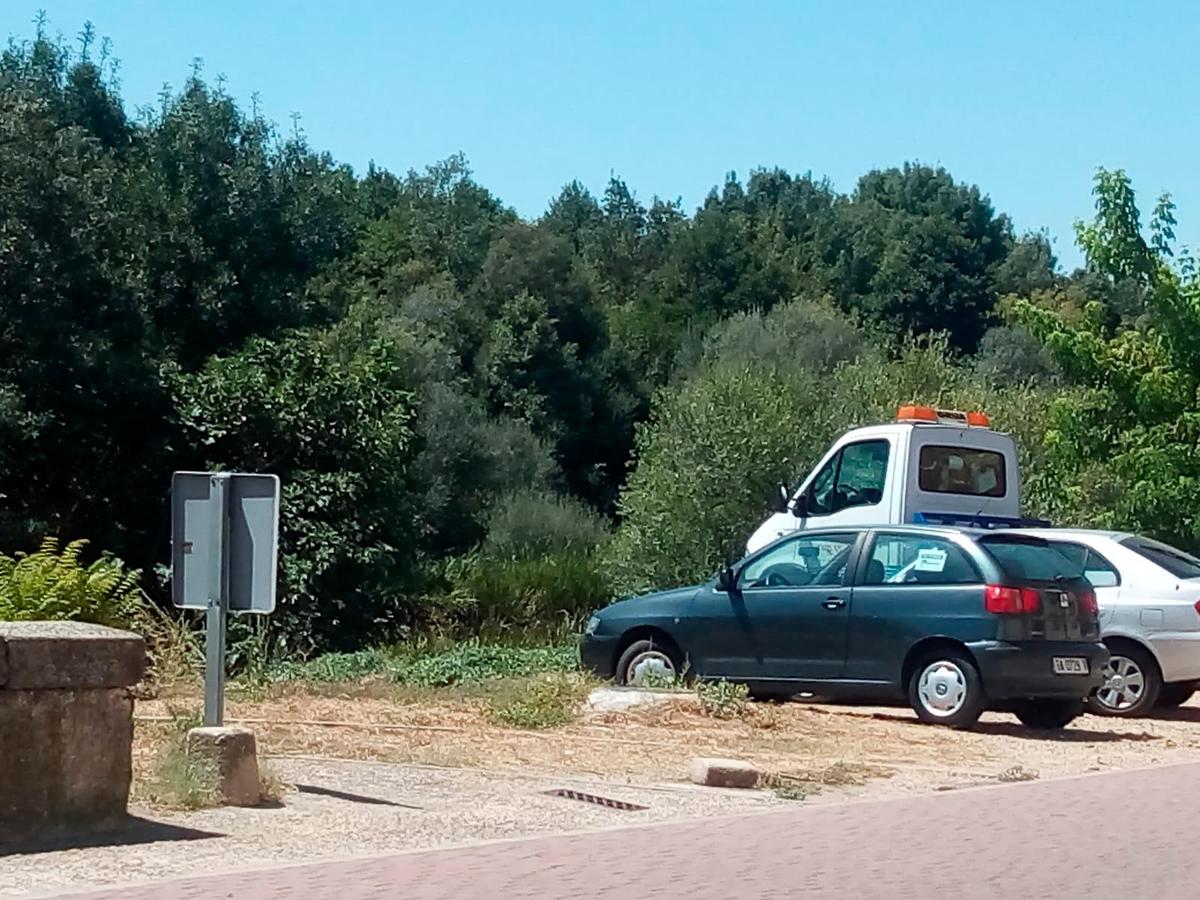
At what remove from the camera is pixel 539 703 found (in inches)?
581

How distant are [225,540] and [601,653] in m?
7.27

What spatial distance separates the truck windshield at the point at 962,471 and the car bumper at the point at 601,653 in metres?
3.99

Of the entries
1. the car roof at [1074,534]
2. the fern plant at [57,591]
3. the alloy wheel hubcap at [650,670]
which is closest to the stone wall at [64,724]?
the fern plant at [57,591]

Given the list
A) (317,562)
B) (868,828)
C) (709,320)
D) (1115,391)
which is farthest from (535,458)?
(868,828)

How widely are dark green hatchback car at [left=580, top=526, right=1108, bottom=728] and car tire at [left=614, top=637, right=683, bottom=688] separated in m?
0.01

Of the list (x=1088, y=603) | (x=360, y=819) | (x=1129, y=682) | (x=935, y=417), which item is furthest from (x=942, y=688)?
(x=360, y=819)

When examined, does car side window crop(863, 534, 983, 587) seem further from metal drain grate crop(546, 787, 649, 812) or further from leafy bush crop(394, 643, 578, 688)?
metal drain grate crop(546, 787, 649, 812)

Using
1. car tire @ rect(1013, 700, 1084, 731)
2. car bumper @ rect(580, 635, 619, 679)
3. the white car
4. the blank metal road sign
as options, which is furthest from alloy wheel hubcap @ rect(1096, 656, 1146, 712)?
the blank metal road sign

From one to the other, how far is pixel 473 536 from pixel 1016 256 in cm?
4248

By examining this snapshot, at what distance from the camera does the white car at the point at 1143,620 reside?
643 inches

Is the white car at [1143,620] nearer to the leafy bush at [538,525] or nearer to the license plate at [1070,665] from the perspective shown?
the license plate at [1070,665]

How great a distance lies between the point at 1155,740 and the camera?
1530cm

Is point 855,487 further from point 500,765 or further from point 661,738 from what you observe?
point 500,765

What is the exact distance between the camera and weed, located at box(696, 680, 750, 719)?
14.8 meters
